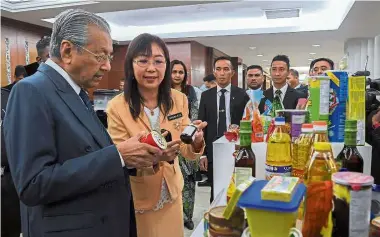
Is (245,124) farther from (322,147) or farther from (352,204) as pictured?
(352,204)

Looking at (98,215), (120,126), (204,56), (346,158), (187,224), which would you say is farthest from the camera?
(204,56)

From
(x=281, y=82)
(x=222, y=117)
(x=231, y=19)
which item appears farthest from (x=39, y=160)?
(x=231, y=19)

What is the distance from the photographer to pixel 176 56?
7660 mm

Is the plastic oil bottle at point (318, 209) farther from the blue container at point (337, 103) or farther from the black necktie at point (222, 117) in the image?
the black necktie at point (222, 117)

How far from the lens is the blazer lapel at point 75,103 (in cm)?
97

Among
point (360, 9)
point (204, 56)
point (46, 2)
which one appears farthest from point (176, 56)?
point (360, 9)

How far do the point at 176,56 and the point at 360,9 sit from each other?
4.04m

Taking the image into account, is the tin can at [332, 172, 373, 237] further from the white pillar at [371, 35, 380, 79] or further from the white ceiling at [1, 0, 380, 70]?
the white pillar at [371, 35, 380, 79]

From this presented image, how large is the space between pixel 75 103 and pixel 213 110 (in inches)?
90.6

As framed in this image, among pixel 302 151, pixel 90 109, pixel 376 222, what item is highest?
pixel 90 109

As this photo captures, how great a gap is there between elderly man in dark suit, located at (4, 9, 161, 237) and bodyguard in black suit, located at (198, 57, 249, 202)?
215 cm

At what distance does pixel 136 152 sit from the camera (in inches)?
38.8

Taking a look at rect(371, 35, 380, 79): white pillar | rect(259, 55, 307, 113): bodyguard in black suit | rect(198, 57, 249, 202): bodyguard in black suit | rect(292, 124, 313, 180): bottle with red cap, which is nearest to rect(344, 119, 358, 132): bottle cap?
rect(292, 124, 313, 180): bottle with red cap

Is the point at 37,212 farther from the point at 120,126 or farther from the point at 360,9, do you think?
the point at 360,9
